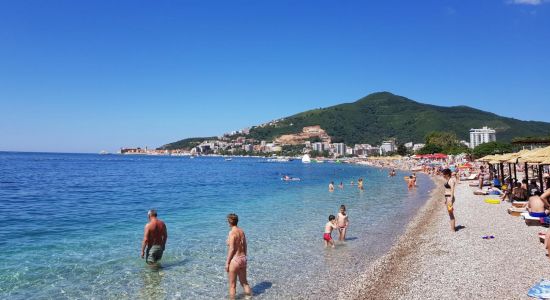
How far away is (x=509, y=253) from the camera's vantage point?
9016 millimetres

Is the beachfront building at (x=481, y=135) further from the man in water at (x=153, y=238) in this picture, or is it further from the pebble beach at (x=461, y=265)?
the man in water at (x=153, y=238)

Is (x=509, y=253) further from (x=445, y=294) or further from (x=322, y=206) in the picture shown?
(x=322, y=206)

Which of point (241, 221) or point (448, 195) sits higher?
point (448, 195)

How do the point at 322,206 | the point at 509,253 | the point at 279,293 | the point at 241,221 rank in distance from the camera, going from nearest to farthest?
the point at 279,293, the point at 509,253, the point at 241,221, the point at 322,206

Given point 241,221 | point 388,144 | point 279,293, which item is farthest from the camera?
point 388,144

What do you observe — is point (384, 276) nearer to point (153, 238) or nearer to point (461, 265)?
point (461, 265)

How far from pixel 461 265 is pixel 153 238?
7.23m

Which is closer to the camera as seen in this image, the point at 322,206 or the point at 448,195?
the point at 448,195

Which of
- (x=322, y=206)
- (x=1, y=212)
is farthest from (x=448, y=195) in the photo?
(x=1, y=212)

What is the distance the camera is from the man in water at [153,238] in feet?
30.5

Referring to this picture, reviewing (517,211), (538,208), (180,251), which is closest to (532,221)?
(538,208)

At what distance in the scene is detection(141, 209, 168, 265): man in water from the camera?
9.30 meters

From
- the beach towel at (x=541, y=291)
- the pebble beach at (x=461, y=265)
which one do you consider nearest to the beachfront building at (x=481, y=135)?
the pebble beach at (x=461, y=265)

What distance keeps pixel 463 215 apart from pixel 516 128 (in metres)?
201
